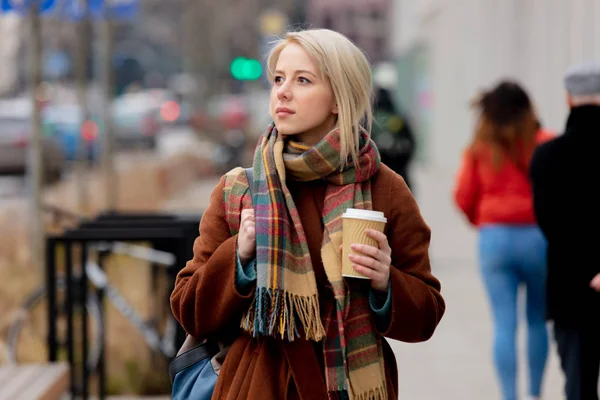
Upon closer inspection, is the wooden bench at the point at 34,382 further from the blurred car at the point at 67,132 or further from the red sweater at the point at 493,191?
the blurred car at the point at 67,132

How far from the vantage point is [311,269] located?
3.00 metres

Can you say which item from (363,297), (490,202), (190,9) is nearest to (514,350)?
(490,202)

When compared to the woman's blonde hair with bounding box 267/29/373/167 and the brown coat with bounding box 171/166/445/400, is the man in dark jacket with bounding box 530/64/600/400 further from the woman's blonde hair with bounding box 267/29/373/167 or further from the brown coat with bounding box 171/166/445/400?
the woman's blonde hair with bounding box 267/29/373/167

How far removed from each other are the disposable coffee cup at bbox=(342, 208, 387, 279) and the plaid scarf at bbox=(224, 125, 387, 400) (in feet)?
0.26

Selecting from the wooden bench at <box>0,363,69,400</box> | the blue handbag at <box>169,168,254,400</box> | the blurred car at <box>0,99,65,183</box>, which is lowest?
the wooden bench at <box>0,363,69,400</box>

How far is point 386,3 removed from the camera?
226ft

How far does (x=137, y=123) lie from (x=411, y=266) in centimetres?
3664

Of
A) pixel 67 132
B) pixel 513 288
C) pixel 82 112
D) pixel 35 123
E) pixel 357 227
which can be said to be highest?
pixel 67 132

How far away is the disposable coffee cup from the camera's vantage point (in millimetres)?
2871

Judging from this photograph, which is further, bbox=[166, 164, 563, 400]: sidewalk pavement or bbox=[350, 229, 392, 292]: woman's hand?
bbox=[166, 164, 563, 400]: sidewalk pavement

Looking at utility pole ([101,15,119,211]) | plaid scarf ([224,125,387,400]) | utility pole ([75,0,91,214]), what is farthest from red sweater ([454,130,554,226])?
utility pole ([101,15,119,211])

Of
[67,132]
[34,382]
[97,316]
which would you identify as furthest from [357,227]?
[67,132]

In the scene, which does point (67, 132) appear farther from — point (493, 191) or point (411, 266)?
point (411, 266)

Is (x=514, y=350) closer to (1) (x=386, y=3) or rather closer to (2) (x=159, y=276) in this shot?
(2) (x=159, y=276)
